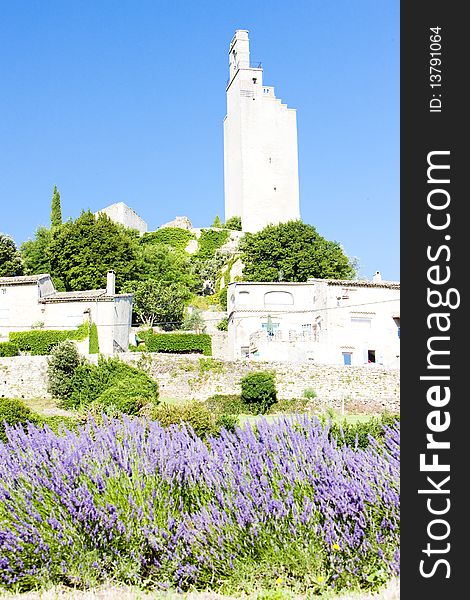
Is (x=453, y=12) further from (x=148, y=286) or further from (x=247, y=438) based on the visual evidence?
(x=148, y=286)

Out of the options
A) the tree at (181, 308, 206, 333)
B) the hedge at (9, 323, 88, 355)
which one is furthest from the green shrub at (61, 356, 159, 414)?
the tree at (181, 308, 206, 333)

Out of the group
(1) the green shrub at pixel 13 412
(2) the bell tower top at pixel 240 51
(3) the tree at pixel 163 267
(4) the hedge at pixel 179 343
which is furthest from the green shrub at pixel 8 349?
(2) the bell tower top at pixel 240 51

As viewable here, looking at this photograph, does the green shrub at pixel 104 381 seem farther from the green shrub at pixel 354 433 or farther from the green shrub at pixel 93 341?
the green shrub at pixel 354 433

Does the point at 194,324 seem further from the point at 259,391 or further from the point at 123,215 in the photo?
the point at 123,215

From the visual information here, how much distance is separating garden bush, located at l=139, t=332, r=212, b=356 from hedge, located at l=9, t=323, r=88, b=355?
3476 mm

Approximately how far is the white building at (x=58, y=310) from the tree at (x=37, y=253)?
8.54 meters

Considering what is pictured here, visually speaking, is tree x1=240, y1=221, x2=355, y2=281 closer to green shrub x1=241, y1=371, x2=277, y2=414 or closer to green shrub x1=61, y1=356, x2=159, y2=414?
green shrub x1=241, y1=371, x2=277, y2=414

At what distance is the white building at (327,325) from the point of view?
2909 cm

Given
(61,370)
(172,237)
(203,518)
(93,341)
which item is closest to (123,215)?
A: (172,237)

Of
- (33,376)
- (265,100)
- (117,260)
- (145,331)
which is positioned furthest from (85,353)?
(265,100)

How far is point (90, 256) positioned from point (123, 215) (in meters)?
15.6

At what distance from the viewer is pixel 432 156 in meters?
3.01

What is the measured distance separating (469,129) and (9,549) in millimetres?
3520

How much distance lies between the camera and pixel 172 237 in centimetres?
5231
